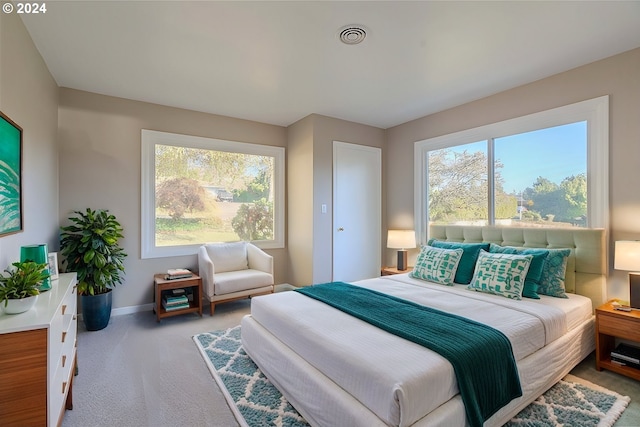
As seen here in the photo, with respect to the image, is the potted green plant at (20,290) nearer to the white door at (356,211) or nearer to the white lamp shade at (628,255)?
the white door at (356,211)

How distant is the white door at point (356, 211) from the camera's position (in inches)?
174

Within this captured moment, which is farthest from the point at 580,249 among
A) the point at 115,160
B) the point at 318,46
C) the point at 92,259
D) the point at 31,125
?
the point at 115,160

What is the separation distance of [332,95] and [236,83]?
1.09 m

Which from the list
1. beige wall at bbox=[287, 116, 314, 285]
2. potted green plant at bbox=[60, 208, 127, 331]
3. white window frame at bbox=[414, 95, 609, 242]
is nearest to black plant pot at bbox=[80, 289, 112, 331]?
potted green plant at bbox=[60, 208, 127, 331]

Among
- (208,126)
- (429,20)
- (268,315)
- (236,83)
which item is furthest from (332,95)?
(268,315)

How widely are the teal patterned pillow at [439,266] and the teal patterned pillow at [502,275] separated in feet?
0.77

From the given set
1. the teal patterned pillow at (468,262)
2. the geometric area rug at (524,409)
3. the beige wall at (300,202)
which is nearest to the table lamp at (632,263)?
the geometric area rug at (524,409)

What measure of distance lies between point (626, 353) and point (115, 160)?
5.22m

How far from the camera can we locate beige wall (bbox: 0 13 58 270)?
76.6 inches

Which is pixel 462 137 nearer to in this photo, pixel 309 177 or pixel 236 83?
pixel 309 177

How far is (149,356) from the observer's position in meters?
2.61

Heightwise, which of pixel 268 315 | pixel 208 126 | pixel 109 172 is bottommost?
pixel 268 315

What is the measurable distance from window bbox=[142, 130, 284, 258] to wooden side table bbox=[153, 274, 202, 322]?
1.71 feet

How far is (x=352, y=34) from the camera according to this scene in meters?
2.30
